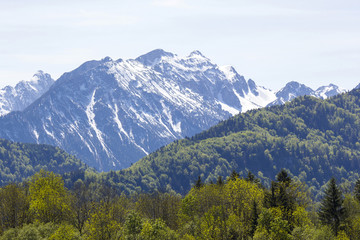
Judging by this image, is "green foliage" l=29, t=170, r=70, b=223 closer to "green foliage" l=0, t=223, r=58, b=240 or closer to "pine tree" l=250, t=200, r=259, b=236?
"green foliage" l=0, t=223, r=58, b=240

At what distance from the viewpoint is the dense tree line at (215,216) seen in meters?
92.7

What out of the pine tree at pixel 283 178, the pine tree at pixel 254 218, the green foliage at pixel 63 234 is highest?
the pine tree at pixel 283 178

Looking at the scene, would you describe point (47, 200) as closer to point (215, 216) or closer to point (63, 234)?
point (63, 234)

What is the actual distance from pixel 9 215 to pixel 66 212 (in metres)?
13.0

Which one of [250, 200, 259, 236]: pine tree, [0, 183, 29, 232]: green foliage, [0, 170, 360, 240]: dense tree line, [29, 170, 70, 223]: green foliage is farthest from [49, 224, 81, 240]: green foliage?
[250, 200, 259, 236]: pine tree

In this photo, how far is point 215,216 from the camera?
107625 millimetres

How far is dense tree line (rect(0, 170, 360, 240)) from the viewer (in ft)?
304

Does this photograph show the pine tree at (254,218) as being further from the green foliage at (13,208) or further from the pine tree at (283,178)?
the green foliage at (13,208)

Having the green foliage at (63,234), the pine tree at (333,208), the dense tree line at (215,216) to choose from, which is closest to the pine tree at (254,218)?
the dense tree line at (215,216)

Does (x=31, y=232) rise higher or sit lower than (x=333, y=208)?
higher

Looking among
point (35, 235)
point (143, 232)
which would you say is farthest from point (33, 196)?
point (143, 232)

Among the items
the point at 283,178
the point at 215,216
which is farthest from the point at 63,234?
the point at 283,178

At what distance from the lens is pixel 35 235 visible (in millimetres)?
92062

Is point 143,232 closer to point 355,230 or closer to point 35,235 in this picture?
point 35,235
